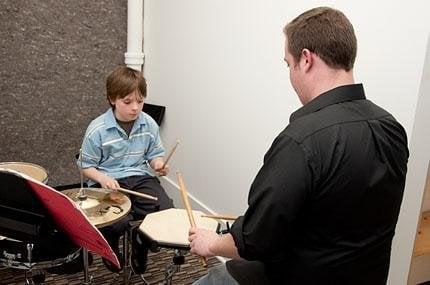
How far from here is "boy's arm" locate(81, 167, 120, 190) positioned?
1749 millimetres

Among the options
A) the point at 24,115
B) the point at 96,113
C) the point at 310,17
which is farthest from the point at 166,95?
the point at 310,17

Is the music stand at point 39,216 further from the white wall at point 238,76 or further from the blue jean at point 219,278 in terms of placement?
the white wall at point 238,76

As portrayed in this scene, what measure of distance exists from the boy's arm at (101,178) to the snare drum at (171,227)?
237 millimetres

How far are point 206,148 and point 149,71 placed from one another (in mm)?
929

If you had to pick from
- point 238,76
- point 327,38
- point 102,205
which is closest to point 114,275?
point 102,205

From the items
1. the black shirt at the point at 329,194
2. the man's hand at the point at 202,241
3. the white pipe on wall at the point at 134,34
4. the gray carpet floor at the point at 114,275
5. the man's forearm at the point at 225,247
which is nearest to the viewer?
the black shirt at the point at 329,194

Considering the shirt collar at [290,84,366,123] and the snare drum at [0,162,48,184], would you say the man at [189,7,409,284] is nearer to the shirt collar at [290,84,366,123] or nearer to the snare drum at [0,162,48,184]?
the shirt collar at [290,84,366,123]

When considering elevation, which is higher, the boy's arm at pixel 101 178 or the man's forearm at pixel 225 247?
the man's forearm at pixel 225 247

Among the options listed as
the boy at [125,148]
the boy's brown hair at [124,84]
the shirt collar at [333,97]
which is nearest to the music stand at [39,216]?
the boy at [125,148]

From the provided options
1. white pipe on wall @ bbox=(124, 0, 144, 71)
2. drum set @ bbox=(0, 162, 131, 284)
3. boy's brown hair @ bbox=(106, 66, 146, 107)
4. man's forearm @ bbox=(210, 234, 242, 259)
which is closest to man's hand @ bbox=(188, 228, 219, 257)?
man's forearm @ bbox=(210, 234, 242, 259)

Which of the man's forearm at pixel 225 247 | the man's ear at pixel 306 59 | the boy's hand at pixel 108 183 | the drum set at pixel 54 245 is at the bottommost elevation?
the drum set at pixel 54 245

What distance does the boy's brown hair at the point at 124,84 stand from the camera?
192cm

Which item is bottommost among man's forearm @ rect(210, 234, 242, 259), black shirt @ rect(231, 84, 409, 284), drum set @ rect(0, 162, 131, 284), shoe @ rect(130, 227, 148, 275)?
shoe @ rect(130, 227, 148, 275)

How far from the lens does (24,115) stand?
9.29ft
